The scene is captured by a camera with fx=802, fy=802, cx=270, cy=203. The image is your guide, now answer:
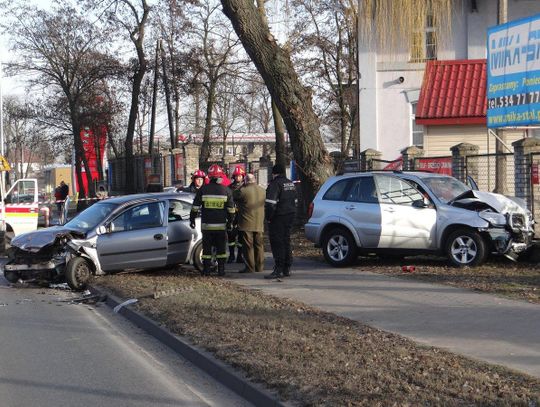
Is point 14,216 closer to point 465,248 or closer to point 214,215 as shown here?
point 214,215

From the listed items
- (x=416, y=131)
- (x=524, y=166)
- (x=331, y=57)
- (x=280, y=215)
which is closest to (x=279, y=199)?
(x=280, y=215)

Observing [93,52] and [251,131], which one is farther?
[251,131]

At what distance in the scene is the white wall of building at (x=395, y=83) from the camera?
1060 inches

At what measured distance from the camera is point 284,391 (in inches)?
253

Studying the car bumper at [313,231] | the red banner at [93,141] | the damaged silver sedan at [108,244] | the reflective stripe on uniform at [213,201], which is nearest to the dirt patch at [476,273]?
the car bumper at [313,231]

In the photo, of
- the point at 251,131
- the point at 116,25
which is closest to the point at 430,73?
the point at 116,25

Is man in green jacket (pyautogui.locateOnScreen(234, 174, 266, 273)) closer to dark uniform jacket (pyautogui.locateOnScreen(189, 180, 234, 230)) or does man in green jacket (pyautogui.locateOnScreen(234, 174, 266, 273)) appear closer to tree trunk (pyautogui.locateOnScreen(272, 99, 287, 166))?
dark uniform jacket (pyautogui.locateOnScreen(189, 180, 234, 230))

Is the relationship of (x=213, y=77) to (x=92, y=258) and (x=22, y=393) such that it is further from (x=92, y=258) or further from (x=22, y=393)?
(x=22, y=393)

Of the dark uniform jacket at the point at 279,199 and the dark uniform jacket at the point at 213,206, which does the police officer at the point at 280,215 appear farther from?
the dark uniform jacket at the point at 213,206

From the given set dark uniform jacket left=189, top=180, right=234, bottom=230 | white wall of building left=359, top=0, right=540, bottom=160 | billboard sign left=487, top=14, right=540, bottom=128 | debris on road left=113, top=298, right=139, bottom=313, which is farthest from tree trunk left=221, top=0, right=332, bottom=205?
white wall of building left=359, top=0, right=540, bottom=160

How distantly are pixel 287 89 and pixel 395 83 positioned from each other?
1080 cm

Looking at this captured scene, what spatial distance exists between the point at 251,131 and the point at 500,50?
66529mm

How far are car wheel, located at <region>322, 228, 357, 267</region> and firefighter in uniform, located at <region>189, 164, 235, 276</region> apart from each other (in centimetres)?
192

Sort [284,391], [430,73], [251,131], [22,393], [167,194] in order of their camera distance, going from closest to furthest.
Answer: [284,391], [22,393], [167,194], [430,73], [251,131]
